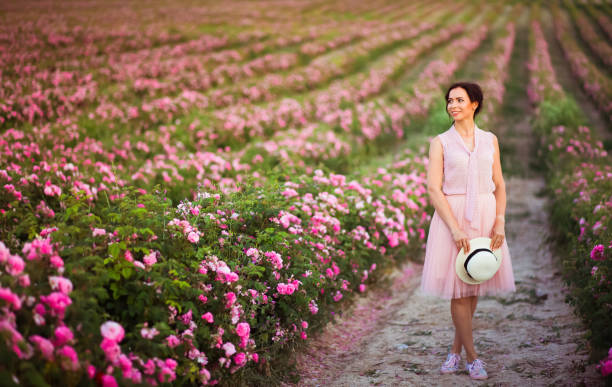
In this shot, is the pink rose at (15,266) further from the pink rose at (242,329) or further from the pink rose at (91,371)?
the pink rose at (242,329)

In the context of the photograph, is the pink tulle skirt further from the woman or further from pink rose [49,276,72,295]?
pink rose [49,276,72,295]

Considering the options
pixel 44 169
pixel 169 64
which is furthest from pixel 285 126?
pixel 44 169

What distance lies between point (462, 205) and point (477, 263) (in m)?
0.45

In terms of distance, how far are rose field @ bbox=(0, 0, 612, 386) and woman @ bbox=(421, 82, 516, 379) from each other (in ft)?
2.69

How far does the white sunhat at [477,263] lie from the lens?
3.43 metres

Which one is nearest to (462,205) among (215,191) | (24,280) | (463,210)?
(463,210)

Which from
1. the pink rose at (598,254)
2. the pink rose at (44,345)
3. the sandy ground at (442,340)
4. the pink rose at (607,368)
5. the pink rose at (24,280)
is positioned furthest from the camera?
the pink rose at (598,254)

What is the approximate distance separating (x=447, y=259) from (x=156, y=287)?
6.68ft

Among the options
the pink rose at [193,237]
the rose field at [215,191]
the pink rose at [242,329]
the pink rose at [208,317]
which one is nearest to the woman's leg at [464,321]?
the rose field at [215,191]

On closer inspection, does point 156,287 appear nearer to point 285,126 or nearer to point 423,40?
point 285,126

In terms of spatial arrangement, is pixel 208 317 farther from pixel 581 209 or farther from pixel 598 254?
pixel 581 209

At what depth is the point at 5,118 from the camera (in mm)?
9469

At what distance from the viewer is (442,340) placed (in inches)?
180

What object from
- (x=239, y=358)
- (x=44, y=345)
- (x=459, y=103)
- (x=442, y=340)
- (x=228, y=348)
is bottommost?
(x=442, y=340)
